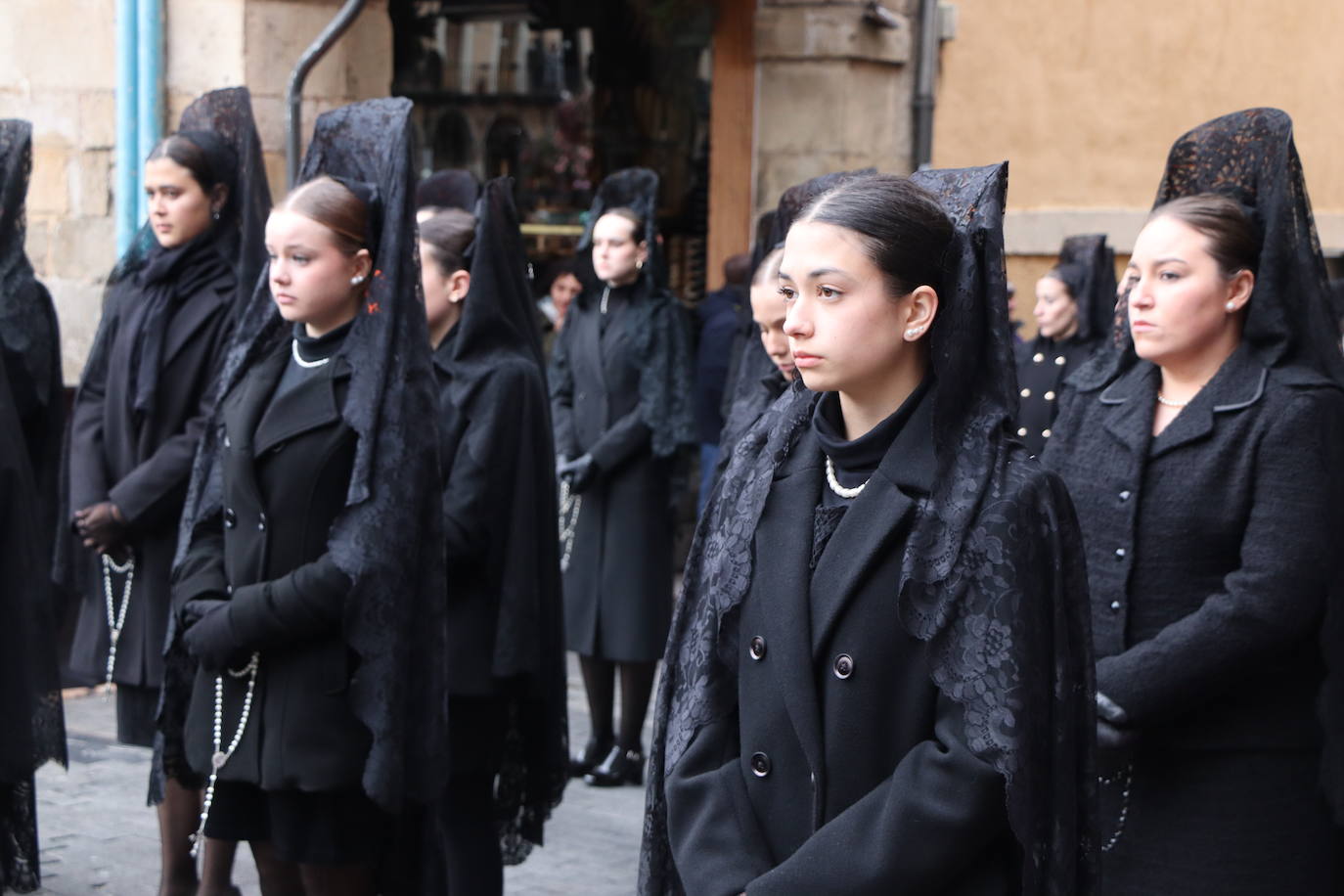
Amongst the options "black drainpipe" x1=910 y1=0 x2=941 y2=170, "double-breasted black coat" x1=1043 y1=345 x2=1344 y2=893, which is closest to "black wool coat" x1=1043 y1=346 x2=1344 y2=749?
"double-breasted black coat" x1=1043 y1=345 x2=1344 y2=893

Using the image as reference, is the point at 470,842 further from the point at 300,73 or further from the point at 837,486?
the point at 300,73

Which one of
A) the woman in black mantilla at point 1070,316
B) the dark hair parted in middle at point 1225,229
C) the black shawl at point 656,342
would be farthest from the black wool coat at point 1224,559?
the woman in black mantilla at point 1070,316

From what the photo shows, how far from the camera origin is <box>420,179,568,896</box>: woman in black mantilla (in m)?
4.71

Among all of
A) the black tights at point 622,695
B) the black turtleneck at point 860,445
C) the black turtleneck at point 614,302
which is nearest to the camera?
the black turtleneck at point 860,445

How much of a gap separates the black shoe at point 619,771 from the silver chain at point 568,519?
838mm

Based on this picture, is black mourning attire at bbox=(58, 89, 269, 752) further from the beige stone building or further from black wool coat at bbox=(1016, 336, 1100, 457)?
the beige stone building

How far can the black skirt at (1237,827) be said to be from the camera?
349 cm

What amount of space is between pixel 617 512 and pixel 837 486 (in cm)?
457

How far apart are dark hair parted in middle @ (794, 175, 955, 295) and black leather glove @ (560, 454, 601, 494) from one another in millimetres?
4512

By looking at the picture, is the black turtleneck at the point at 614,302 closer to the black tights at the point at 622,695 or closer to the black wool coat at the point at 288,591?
the black tights at the point at 622,695

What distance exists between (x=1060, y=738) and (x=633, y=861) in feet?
11.5

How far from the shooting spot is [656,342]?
705cm

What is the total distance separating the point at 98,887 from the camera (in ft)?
17.5

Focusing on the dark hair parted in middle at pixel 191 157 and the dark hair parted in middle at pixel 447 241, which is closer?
the dark hair parted in middle at pixel 447 241
